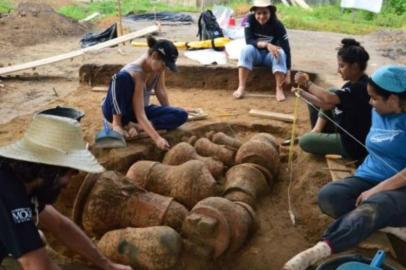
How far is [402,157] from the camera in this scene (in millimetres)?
3477

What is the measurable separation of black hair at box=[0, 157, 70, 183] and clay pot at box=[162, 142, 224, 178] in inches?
86.5

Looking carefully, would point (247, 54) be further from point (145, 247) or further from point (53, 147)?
point (53, 147)

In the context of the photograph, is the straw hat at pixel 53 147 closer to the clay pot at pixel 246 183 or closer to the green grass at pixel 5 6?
the clay pot at pixel 246 183

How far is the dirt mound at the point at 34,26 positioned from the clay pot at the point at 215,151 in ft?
27.5

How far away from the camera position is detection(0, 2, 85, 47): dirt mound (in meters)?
12.4

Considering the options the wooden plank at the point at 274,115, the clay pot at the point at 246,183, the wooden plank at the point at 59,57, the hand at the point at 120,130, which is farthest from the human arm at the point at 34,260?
the wooden plank at the point at 59,57

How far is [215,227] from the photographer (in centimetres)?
356

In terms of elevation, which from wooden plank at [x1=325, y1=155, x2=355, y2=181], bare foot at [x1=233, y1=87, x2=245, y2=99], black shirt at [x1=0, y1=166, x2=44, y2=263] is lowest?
wooden plank at [x1=325, y1=155, x2=355, y2=181]

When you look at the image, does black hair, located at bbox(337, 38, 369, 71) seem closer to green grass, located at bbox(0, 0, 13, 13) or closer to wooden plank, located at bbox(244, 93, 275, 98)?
wooden plank, located at bbox(244, 93, 275, 98)

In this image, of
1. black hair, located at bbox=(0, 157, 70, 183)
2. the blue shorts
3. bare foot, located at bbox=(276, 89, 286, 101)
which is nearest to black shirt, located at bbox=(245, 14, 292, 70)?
the blue shorts

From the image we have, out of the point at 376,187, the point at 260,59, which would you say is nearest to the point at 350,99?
the point at 376,187

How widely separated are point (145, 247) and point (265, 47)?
4.10 m

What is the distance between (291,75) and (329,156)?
2769 millimetres

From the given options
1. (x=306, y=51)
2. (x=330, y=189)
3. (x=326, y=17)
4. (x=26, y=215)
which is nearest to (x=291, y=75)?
(x=306, y=51)
